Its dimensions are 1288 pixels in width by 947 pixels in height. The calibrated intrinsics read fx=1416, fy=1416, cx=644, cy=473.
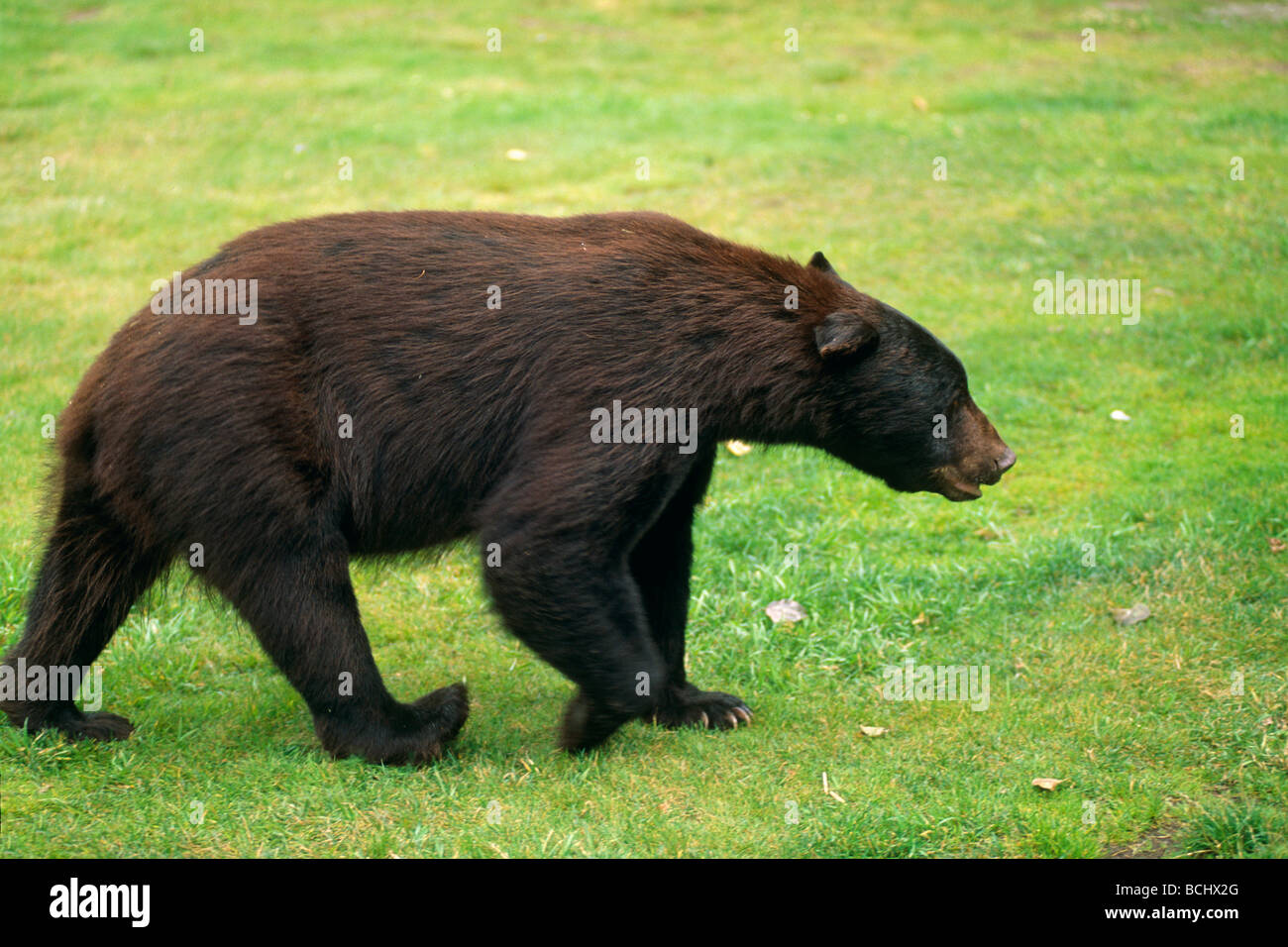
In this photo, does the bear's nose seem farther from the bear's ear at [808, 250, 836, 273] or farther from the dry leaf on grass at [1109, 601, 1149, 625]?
the dry leaf on grass at [1109, 601, 1149, 625]

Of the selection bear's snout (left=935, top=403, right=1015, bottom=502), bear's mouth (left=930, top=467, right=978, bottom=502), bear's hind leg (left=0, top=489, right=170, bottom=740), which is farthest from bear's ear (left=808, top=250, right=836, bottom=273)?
bear's hind leg (left=0, top=489, right=170, bottom=740)

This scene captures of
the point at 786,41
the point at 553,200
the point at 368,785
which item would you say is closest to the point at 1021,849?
the point at 368,785

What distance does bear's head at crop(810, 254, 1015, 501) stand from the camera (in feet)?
17.6

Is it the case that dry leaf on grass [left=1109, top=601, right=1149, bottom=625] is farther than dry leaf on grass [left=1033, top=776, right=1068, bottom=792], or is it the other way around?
dry leaf on grass [left=1109, top=601, right=1149, bottom=625]

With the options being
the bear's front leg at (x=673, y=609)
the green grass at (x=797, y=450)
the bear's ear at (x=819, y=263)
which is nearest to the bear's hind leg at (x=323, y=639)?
the green grass at (x=797, y=450)

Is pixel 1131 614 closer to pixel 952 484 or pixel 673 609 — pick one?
pixel 952 484

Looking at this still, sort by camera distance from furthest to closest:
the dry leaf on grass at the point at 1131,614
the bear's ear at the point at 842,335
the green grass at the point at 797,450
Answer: the dry leaf on grass at the point at 1131,614 < the bear's ear at the point at 842,335 < the green grass at the point at 797,450

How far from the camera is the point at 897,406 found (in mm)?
5488

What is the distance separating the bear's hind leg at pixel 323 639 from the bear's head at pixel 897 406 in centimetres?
193

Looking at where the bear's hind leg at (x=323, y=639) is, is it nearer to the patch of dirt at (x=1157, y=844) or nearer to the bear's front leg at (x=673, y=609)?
the bear's front leg at (x=673, y=609)

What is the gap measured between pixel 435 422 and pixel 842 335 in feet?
5.03

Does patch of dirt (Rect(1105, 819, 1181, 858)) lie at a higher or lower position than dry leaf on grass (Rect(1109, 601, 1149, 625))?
lower

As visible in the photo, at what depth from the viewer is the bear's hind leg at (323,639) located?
495 centimetres

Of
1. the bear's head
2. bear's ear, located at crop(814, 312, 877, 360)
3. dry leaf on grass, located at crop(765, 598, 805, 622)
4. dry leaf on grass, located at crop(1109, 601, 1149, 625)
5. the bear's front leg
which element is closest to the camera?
bear's ear, located at crop(814, 312, 877, 360)
